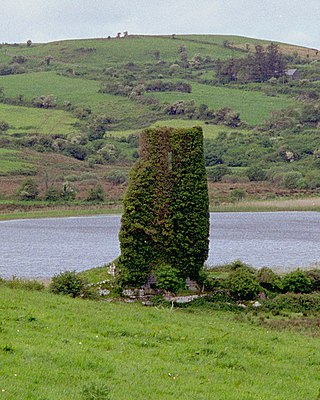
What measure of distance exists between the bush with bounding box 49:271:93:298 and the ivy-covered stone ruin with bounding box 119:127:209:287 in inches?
186

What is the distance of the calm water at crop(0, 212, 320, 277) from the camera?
201 ft

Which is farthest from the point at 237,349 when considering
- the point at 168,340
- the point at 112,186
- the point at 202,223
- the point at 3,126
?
the point at 3,126

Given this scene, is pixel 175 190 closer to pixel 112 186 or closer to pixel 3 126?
pixel 112 186

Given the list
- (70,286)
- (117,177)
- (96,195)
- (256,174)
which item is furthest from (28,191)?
(70,286)

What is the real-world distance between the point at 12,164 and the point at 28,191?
64.6 ft

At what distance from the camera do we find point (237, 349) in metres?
21.6

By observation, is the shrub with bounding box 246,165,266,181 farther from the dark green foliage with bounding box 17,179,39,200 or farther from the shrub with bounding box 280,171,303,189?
the dark green foliage with bounding box 17,179,39,200

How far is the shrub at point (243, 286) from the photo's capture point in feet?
129

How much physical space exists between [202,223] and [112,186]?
90909 mm

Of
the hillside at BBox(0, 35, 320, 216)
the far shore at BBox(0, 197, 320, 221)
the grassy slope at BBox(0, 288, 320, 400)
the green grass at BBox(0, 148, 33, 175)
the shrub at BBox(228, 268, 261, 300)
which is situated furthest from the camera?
the green grass at BBox(0, 148, 33, 175)

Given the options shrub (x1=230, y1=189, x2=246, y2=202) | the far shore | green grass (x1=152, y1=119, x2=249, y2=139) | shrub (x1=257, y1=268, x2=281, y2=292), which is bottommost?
the far shore

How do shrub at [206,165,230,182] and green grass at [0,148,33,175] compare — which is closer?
green grass at [0,148,33,175]

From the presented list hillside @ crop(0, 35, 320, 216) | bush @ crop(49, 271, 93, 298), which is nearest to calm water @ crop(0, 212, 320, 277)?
hillside @ crop(0, 35, 320, 216)

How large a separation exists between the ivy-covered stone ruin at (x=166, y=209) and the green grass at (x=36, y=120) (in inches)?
4786
